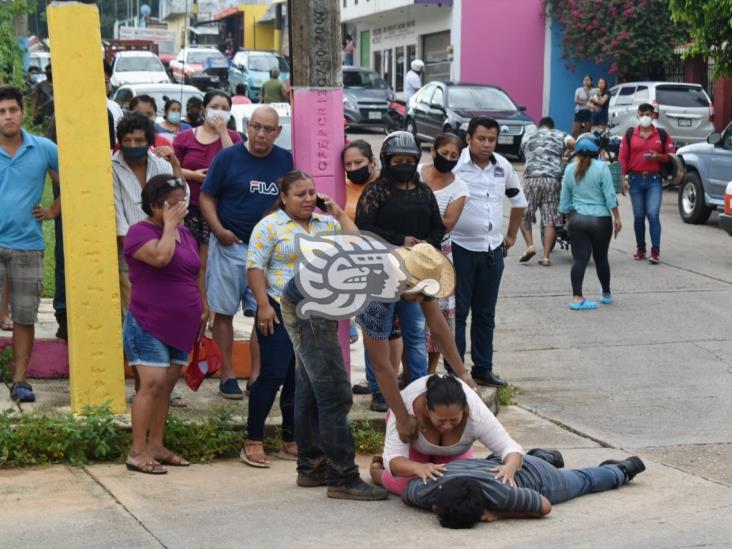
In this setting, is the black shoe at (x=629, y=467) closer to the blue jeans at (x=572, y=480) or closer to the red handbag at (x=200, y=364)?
the blue jeans at (x=572, y=480)

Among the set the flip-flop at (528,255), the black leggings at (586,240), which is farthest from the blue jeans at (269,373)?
the flip-flop at (528,255)

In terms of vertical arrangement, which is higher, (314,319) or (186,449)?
(314,319)

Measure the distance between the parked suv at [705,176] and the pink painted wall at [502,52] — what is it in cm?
1905

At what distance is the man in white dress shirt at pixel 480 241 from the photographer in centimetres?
891

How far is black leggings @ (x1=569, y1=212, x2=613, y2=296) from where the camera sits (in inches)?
497

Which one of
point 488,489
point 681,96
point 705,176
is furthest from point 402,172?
point 681,96

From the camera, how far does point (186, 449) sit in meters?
7.38

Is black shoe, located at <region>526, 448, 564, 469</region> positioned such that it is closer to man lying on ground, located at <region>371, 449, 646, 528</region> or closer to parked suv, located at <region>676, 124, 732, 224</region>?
man lying on ground, located at <region>371, 449, 646, 528</region>

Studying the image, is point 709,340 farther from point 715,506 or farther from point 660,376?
point 715,506

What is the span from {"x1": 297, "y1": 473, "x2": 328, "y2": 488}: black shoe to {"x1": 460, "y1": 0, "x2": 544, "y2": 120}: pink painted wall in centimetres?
3208

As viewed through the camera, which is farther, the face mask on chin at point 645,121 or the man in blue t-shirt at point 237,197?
the face mask on chin at point 645,121

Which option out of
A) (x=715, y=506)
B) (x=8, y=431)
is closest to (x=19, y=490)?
(x=8, y=431)

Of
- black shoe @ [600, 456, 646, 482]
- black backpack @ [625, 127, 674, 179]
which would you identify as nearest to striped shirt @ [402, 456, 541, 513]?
black shoe @ [600, 456, 646, 482]

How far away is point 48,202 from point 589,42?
21592mm
